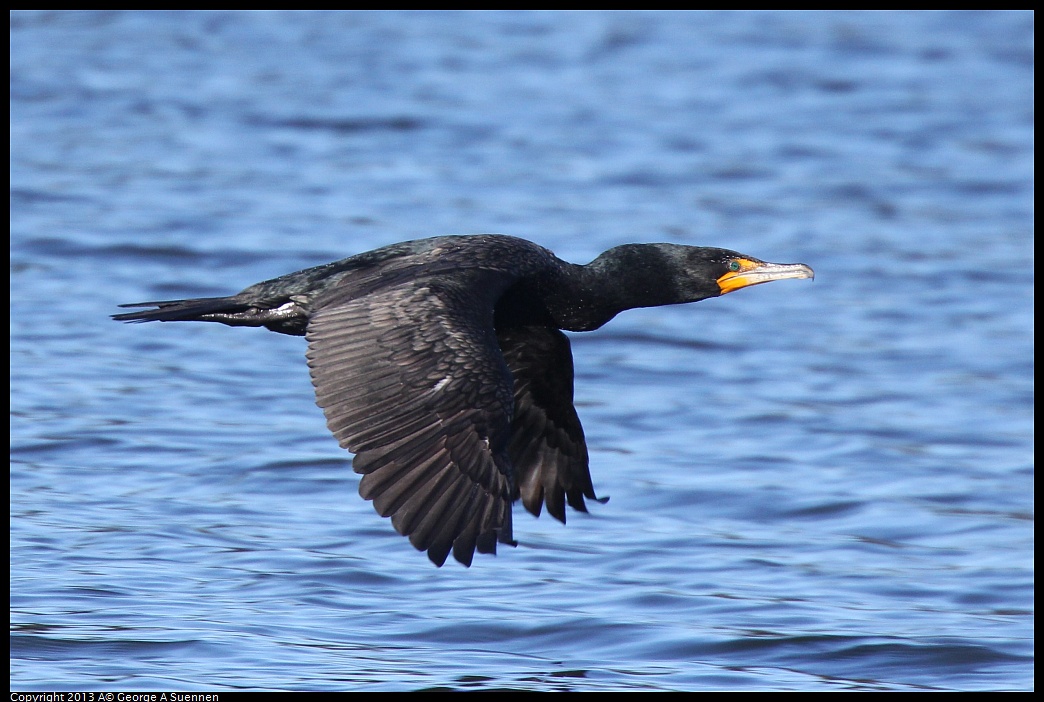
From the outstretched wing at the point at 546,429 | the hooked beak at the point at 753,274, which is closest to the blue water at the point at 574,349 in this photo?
the outstretched wing at the point at 546,429

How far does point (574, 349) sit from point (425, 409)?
602 cm

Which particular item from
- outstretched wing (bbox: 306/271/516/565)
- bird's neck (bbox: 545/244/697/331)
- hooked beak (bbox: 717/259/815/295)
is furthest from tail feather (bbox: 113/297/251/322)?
hooked beak (bbox: 717/259/815/295)

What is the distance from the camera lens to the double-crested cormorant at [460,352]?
6297 mm

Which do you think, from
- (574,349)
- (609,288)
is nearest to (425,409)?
(609,288)

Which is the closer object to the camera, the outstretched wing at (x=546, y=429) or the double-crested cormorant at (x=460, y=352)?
the double-crested cormorant at (x=460, y=352)

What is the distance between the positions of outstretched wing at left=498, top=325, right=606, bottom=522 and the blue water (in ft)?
1.58

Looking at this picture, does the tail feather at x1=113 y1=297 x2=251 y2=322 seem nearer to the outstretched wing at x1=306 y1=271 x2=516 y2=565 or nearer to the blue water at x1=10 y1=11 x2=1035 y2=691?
the outstretched wing at x1=306 y1=271 x2=516 y2=565

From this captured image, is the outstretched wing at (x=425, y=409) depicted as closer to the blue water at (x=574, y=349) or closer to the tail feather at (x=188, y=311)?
the tail feather at (x=188, y=311)

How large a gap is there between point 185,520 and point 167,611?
3.98ft

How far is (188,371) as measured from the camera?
1099 centimetres

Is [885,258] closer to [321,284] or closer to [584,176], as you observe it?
[584,176]

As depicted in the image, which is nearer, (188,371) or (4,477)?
(4,477)

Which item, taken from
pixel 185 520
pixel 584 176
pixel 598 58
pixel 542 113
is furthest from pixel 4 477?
pixel 598 58

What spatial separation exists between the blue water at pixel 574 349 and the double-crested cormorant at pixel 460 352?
0.84 metres
